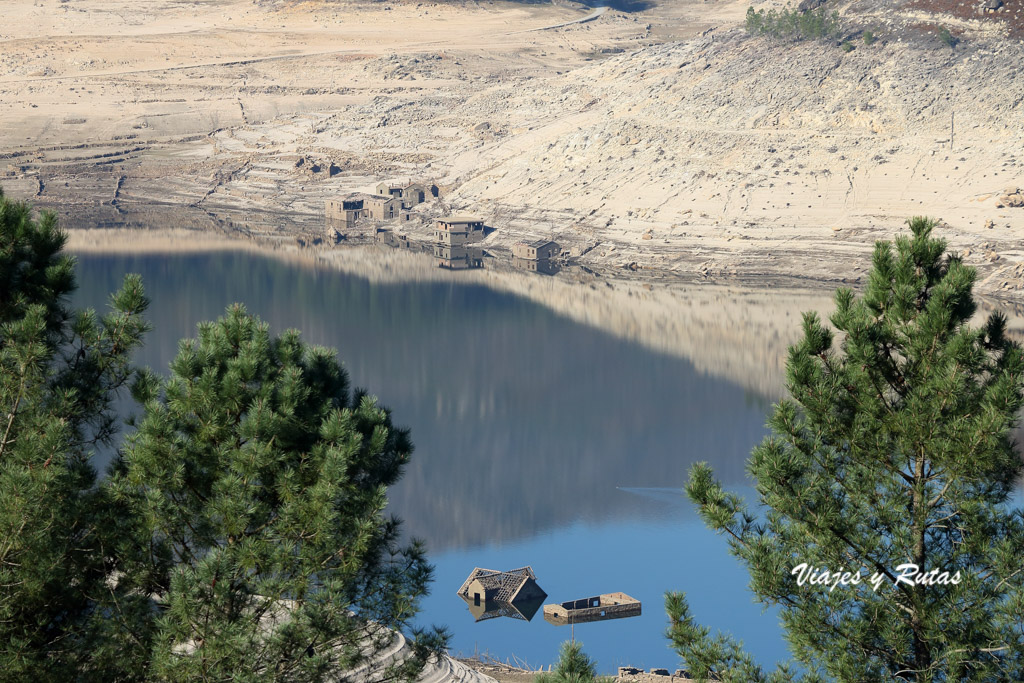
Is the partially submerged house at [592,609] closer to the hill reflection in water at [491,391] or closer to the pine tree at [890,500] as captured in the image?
the hill reflection in water at [491,391]

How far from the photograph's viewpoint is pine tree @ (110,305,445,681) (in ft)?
54.0

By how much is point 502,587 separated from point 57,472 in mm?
26276

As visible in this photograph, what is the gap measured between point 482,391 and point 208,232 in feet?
129

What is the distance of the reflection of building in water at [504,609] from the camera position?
40406mm

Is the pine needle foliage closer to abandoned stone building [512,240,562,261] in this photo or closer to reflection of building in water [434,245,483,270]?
reflection of building in water [434,245,483,270]

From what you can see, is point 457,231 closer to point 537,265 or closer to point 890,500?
point 537,265

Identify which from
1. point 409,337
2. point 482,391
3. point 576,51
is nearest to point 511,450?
point 482,391

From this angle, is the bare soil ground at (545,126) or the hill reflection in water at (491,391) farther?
the bare soil ground at (545,126)

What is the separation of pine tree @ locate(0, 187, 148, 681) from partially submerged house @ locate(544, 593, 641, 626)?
76.6 feet

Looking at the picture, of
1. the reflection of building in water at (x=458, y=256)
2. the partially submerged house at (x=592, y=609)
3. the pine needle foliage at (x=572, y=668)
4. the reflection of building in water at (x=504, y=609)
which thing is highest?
the pine needle foliage at (x=572, y=668)

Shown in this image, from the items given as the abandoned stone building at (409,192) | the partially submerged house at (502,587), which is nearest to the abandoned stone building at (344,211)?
the abandoned stone building at (409,192)

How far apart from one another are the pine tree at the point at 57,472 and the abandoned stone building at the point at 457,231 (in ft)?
246

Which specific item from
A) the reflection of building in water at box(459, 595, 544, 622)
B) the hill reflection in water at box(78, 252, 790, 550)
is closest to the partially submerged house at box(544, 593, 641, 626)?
the reflection of building in water at box(459, 595, 544, 622)

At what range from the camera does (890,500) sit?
17.5 m
